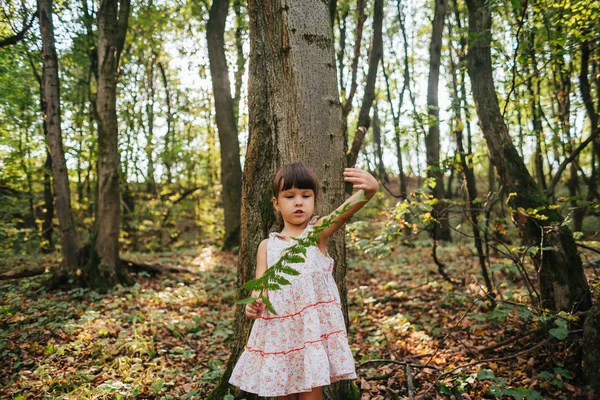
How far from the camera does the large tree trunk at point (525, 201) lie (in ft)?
11.6

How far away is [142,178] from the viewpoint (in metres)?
16.6

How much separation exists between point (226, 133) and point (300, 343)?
958cm

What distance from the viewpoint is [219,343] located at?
15.6 ft

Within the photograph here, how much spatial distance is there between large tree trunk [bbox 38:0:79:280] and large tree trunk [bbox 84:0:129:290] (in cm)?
46

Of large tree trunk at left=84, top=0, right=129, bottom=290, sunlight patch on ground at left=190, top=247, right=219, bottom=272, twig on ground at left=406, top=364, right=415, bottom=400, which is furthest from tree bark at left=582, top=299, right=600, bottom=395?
sunlight patch on ground at left=190, top=247, right=219, bottom=272

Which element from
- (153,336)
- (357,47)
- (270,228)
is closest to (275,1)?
(270,228)

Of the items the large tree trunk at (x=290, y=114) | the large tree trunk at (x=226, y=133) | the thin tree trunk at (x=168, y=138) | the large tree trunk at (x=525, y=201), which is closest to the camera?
the large tree trunk at (x=290, y=114)

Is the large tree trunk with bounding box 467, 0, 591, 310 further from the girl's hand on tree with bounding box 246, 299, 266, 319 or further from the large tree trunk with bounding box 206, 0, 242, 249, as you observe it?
the large tree trunk with bounding box 206, 0, 242, 249

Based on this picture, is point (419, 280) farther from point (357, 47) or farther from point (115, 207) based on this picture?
point (115, 207)

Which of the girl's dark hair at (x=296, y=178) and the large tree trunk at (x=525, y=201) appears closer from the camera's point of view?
the girl's dark hair at (x=296, y=178)

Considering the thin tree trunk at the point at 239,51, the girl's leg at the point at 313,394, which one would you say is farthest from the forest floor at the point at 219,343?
the thin tree trunk at the point at 239,51

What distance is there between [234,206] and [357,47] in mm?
5736

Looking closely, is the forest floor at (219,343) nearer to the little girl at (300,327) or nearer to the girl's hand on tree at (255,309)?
the little girl at (300,327)

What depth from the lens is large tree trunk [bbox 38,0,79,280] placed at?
22.1 feet
